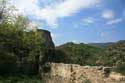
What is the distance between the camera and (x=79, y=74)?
21188mm

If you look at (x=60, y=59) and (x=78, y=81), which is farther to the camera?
(x=60, y=59)

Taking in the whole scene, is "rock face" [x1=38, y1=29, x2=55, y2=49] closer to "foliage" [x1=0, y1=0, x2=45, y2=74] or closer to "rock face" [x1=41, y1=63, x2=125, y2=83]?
"foliage" [x1=0, y1=0, x2=45, y2=74]

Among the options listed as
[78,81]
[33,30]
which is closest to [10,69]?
[33,30]

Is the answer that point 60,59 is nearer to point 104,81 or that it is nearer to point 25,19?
point 25,19

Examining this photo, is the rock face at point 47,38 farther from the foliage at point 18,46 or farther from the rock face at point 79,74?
the rock face at point 79,74

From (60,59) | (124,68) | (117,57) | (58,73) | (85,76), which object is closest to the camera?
(124,68)

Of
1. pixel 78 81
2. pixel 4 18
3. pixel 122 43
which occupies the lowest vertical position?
pixel 78 81

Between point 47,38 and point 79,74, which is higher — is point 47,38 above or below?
above

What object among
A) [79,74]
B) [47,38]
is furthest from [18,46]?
[79,74]

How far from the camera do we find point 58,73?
2545 centimetres

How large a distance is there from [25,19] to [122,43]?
11483mm

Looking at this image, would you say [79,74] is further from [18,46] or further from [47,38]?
[47,38]

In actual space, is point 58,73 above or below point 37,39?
below

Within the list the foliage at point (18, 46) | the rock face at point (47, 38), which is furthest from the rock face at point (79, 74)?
the rock face at point (47, 38)
